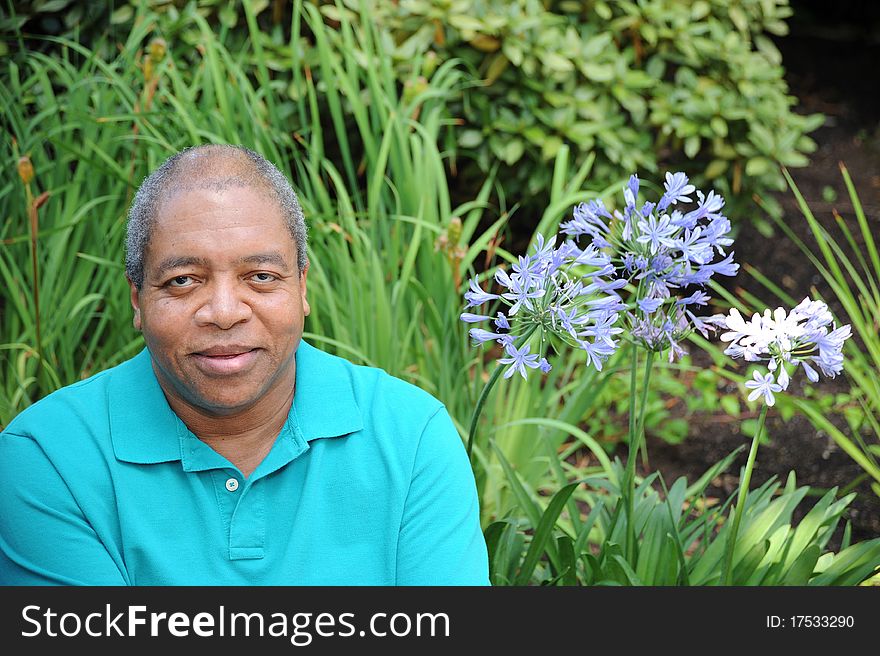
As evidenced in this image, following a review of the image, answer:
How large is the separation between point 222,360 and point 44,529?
1.26 feet

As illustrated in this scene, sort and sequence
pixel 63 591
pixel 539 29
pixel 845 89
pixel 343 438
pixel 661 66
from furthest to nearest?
1. pixel 845 89
2. pixel 661 66
3. pixel 539 29
4. pixel 343 438
5. pixel 63 591

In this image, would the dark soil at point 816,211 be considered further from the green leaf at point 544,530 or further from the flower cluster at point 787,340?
the flower cluster at point 787,340

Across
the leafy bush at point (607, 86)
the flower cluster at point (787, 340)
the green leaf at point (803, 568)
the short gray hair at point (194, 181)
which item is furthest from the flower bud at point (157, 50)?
the green leaf at point (803, 568)

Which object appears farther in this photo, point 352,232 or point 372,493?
point 352,232

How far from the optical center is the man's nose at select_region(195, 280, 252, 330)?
1.58m

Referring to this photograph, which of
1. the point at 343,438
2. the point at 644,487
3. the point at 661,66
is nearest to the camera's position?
the point at 343,438

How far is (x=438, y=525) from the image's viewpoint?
1713 millimetres

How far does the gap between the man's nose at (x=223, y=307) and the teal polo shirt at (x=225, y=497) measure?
0.72ft

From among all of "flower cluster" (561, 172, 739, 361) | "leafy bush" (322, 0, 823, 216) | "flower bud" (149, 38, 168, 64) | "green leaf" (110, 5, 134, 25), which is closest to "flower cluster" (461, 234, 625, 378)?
"flower cluster" (561, 172, 739, 361)

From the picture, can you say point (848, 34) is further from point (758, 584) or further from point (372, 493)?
point (372, 493)

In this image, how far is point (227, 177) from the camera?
162 cm

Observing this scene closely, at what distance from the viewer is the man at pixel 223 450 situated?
5.28 feet

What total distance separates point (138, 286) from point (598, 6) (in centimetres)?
270

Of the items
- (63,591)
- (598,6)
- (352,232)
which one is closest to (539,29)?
(598,6)
